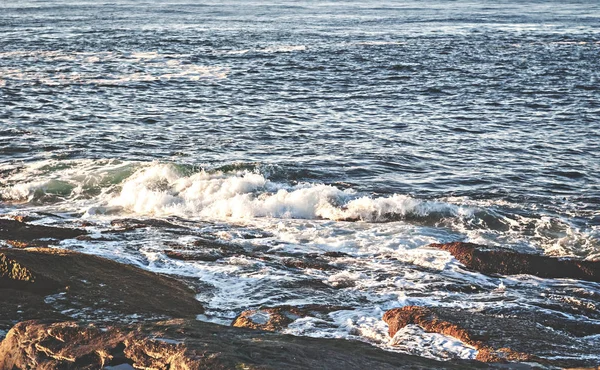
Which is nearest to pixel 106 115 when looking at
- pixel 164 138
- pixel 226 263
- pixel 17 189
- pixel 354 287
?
pixel 164 138

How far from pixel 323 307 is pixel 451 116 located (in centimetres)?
1369

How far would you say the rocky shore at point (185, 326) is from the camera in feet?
16.6

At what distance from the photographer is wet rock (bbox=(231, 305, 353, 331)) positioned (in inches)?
287

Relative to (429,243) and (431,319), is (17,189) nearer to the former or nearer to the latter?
(429,243)

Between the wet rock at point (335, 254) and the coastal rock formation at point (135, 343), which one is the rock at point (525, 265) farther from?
the coastal rock formation at point (135, 343)

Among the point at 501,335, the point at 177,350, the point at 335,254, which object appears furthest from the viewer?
the point at 335,254

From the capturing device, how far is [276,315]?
756 cm

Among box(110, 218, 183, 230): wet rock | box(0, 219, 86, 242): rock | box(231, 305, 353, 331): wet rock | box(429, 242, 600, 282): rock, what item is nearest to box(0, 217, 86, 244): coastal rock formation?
box(0, 219, 86, 242): rock

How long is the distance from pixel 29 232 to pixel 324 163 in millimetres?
7242

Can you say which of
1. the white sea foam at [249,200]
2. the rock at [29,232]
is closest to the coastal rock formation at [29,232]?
the rock at [29,232]

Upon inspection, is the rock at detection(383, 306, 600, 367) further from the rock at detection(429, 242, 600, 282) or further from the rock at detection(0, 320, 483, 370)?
the rock at detection(429, 242, 600, 282)

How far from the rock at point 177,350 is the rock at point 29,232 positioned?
4947 mm

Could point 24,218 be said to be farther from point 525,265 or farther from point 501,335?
point 501,335

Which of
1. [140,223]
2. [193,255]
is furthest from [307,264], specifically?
[140,223]
